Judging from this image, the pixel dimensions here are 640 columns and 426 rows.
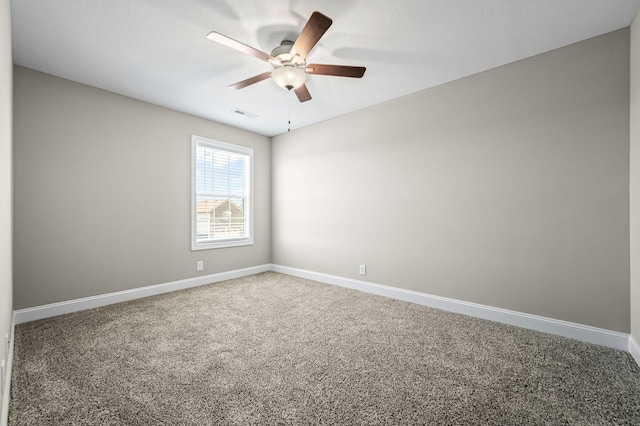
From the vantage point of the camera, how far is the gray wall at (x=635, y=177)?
2.09m

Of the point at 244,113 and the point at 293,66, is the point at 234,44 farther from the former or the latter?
the point at 244,113

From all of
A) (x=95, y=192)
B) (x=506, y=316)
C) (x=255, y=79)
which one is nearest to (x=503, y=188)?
(x=506, y=316)

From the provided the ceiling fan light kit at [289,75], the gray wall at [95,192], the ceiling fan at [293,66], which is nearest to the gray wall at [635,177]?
the ceiling fan at [293,66]

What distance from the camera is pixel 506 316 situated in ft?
9.12

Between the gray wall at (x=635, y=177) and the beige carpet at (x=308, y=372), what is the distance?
38cm

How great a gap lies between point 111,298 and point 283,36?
3.41 metres

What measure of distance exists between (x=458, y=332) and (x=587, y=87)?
7.81ft

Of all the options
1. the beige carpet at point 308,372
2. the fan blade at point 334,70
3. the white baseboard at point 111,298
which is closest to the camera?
the beige carpet at point 308,372

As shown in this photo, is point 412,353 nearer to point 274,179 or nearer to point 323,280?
point 323,280

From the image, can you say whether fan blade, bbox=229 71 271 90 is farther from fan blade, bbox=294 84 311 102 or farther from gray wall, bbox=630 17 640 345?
gray wall, bbox=630 17 640 345

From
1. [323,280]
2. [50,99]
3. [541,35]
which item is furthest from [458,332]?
[50,99]

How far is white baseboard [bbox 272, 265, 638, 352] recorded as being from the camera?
2307mm

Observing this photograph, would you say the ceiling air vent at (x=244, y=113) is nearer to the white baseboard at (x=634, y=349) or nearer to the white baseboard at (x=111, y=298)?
the white baseboard at (x=111, y=298)

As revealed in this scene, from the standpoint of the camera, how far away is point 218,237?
4.54 meters
